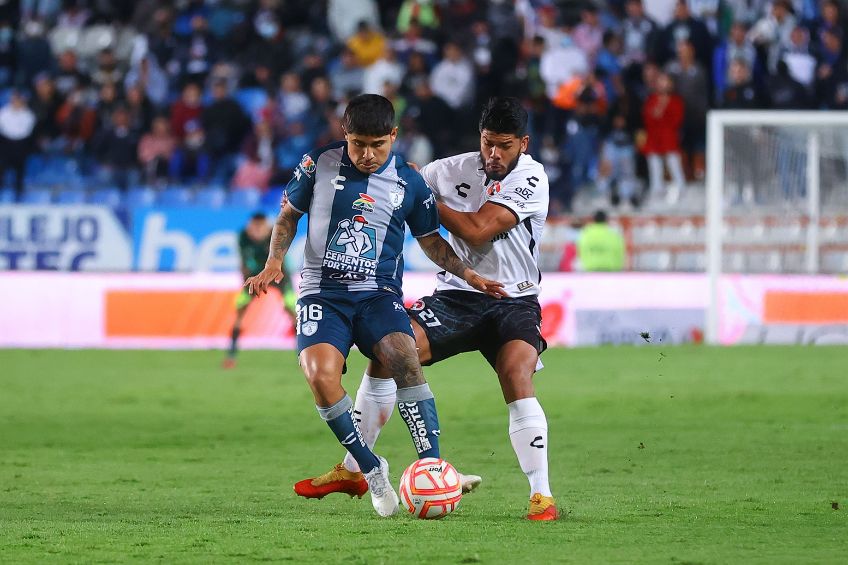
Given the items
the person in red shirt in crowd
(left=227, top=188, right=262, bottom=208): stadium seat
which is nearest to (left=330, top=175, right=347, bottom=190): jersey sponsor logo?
(left=227, top=188, right=262, bottom=208): stadium seat

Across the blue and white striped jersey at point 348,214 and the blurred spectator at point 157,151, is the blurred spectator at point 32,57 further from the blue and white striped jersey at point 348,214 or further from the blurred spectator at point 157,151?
the blue and white striped jersey at point 348,214

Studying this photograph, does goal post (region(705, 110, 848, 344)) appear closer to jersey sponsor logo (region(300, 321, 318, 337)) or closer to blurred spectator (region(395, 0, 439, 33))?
blurred spectator (region(395, 0, 439, 33))

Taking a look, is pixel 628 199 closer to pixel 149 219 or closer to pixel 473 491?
pixel 149 219

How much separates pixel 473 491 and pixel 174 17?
1676 cm

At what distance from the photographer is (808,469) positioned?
357 inches

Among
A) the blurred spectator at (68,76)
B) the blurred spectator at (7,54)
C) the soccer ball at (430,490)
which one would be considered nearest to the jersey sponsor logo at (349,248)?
the soccer ball at (430,490)

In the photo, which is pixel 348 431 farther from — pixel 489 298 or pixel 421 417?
pixel 489 298

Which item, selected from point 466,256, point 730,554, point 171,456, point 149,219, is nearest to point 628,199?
point 149,219

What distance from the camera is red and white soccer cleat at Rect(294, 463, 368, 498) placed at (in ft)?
24.8

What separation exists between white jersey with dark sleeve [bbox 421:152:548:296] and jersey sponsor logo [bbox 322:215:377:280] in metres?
0.70

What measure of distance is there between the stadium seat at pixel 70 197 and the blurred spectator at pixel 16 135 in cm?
141

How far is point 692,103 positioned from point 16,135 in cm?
965

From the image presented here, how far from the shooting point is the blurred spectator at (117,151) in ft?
68.7

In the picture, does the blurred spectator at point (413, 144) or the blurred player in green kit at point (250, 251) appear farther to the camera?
the blurred spectator at point (413, 144)
